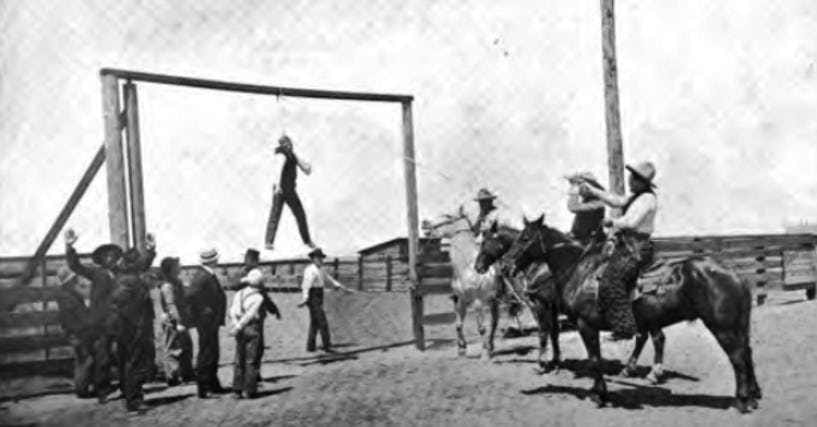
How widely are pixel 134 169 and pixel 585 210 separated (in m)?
6.62

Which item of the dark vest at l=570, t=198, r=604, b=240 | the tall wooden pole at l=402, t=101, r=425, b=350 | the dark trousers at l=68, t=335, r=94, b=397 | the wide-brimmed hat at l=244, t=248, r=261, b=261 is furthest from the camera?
the tall wooden pole at l=402, t=101, r=425, b=350

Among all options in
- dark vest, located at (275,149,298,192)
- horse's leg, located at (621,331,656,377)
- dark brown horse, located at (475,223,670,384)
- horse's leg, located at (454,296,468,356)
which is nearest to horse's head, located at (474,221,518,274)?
dark brown horse, located at (475,223,670,384)

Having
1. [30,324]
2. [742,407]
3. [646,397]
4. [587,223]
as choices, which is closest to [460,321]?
[587,223]

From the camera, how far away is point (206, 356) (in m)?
10.0

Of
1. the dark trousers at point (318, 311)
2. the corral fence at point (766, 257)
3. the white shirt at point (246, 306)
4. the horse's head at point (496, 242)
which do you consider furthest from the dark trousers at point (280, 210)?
the corral fence at point (766, 257)

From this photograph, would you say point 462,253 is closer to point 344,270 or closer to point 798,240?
point 798,240

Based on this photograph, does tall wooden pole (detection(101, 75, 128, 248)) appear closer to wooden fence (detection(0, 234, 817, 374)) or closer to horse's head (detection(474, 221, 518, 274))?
wooden fence (detection(0, 234, 817, 374))

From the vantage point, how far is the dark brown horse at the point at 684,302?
8469 mm

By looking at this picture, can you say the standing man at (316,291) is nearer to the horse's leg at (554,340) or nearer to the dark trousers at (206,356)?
the dark trousers at (206,356)

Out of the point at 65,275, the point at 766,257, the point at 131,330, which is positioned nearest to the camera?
the point at 131,330

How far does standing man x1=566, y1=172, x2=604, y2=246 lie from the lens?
1144 centimetres

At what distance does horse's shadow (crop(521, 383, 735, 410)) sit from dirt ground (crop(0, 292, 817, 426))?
0.01 metres

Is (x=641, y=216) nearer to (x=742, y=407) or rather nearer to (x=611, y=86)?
(x=742, y=407)

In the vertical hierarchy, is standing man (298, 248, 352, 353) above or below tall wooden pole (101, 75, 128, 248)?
below
